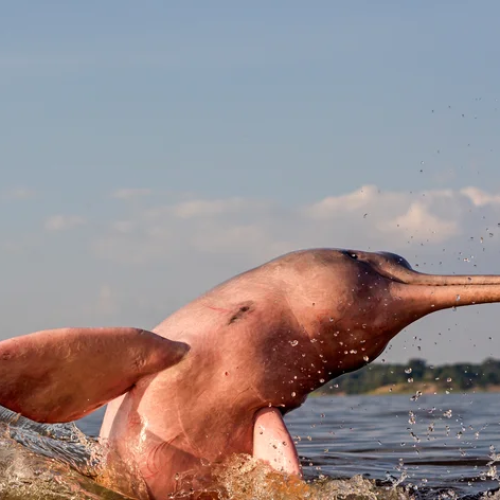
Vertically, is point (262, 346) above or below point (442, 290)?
below

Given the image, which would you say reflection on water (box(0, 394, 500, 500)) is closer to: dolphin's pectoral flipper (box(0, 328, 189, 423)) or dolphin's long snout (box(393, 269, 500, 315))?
dolphin's pectoral flipper (box(0, 328, 189, 423))

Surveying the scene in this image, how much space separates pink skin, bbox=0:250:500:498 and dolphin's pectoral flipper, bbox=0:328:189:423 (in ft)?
0.30

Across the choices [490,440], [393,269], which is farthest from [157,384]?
[490,440]

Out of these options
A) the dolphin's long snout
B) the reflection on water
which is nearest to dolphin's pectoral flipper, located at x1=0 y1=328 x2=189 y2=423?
the reflection on water

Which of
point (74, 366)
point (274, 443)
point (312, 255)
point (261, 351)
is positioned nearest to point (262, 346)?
point (261, 351)

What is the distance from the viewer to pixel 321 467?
12.3 metres

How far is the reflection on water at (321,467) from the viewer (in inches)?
312

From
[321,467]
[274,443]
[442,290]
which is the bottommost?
[321,467]

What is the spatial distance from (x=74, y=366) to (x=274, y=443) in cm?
157

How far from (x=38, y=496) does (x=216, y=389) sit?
1.54 m

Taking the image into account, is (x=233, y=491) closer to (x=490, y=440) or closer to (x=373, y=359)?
(x=373, y=359)

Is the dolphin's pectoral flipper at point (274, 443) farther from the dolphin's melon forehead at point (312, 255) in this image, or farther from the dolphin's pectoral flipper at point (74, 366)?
the dolphin's melon forehead at point (312, 255)

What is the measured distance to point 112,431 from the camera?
8125mm

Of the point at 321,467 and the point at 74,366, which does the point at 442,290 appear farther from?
the point at 321,467
